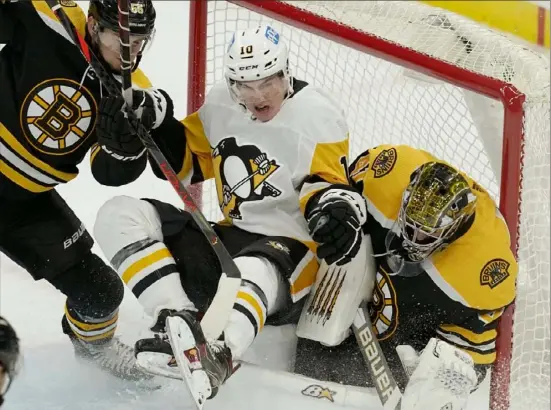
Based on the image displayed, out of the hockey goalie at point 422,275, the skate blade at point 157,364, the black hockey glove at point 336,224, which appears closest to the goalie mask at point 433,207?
the hockey goalie at point 422,275

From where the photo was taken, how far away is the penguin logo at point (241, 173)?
7.23 feet

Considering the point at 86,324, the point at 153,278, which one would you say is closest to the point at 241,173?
the point at 153,278

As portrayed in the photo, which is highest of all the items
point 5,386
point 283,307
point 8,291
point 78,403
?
point 5,386

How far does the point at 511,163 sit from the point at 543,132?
0.55 feet

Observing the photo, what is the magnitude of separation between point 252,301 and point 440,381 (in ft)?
1.51

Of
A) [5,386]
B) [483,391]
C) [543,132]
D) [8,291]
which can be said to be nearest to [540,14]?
[543,132]

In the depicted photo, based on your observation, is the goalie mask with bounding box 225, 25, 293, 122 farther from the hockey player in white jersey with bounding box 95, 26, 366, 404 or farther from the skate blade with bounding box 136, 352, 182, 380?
the skate blade with bounding box 136, 352, 182, 380

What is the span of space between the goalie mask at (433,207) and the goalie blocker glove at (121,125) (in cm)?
63

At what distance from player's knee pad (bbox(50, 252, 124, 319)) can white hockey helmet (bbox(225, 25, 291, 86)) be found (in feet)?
2.13

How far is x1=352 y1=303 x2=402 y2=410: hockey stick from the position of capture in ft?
6.93

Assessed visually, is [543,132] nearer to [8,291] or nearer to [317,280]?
[317,280]

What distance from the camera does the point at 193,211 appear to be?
213 cm

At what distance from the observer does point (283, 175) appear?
2.20 metres

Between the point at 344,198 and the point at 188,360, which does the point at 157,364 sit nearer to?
the point at 188,360
